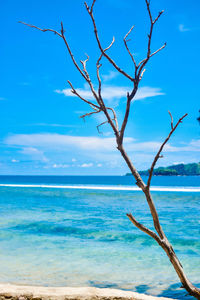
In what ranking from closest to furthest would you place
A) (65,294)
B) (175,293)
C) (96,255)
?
(65,294), (175,293), (96,255)

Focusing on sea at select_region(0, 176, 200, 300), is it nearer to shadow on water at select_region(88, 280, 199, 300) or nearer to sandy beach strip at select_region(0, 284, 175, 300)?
shadow on water at select_region(88, 280, 199, 300)

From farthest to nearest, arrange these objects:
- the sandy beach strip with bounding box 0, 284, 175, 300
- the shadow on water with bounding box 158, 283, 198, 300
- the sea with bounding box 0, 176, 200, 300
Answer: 1. the sea with bounding box 0, 176, 200, 300
2. the shadow on water with bounding box 158, 283, 198, 300
3. the sandy beach strip with bounding box 0, 284, 175, 300

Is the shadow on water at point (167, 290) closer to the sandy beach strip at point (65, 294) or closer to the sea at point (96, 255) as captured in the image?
the sea at point (96, 255)

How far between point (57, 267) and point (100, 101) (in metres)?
3.61

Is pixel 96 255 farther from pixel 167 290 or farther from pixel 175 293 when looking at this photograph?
pixel 175 293

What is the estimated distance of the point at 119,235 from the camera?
26.3 ft

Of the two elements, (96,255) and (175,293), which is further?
(96,255)

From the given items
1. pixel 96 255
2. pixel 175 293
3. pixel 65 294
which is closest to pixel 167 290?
pixel 175 293

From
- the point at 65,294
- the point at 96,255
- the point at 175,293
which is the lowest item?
the point at 65,294

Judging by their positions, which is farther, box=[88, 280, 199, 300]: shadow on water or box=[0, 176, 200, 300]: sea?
box=[0, 176, 200, 300]: sea

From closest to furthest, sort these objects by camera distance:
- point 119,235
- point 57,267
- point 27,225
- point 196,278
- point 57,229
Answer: point 196,278, point 57,267, point 119,235, point 57,229, point 27,225

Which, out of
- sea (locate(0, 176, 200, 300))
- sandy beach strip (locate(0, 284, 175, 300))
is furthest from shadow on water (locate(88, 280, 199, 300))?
sandy beach strip (locate(0, 284, 175, 300))

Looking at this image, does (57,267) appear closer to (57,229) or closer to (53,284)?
(53,284)

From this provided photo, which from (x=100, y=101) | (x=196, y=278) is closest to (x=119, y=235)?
(x=196, y=278)
